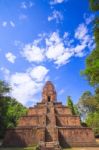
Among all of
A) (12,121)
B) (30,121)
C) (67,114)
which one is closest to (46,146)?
(30,121)

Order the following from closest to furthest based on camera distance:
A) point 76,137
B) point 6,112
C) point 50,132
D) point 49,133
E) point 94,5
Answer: point 94,5
point 76,137
point 49,133
point 50,132
point 6,112

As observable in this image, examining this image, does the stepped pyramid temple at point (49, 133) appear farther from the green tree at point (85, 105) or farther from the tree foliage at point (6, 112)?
the green tree at point (85, 105)

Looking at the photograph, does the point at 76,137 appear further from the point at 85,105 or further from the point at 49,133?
the point at 85,105

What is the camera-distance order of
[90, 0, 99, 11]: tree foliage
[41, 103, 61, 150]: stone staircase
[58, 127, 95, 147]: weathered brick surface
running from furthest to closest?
1. [58, 127, 95, 147]: weathered brick surface
2. [41, 103, 61, 150]: stone staircase
3. [90, 0, 99, 11]: tree foliage

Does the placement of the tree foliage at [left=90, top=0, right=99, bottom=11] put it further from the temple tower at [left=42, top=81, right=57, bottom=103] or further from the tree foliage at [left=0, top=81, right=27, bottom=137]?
the temple tower at [left=42, top=81, right=57, bottom=103]

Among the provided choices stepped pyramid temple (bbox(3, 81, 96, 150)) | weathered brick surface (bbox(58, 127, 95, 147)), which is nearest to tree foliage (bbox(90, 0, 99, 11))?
stepped pyramid temple (bbox(3, 81, 96, 150))

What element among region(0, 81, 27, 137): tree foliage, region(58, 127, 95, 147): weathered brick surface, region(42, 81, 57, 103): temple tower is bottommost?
region(58, 127, 95, 147): weathered brick surface

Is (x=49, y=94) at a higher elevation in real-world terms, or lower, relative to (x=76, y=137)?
higher

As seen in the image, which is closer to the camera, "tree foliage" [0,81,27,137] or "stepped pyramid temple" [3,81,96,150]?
"stepped pyramid temple" [3,81,96,150]

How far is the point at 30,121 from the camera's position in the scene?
33.6 m

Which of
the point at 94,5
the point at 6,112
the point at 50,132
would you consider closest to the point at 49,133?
the point at 50,132

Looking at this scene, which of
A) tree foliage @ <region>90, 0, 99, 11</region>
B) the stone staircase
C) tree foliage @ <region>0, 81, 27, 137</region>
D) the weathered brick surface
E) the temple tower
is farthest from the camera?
the temple tower

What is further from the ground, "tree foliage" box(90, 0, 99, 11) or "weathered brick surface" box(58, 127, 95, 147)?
"tree foliage" box(90, 0, 99, 11)

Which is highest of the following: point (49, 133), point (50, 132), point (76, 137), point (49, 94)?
point (49, 94)
